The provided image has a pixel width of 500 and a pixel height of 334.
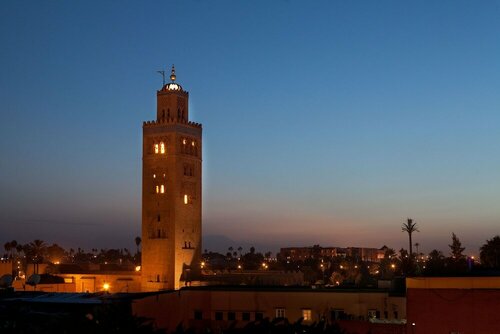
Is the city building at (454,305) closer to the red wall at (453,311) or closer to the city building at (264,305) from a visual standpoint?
the red wall at (453,311)

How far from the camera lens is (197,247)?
254ft

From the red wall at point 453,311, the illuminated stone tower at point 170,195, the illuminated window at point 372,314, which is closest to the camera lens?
the red wall at point 453,311

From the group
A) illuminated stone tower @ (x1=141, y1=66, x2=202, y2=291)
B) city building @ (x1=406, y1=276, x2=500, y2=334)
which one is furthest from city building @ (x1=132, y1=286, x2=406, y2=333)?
illuminated stone tower @ (x1=141, y1=66, x2=202, y2=291)

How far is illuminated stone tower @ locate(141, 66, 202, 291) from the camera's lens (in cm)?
7494

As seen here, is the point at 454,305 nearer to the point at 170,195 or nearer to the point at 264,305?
the point at 264,305

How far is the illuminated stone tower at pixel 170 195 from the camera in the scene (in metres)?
74.9

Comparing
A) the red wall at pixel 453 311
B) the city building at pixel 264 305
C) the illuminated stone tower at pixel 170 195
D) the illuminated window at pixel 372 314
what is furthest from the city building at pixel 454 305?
the illuminated stone tower at pixel 170 195

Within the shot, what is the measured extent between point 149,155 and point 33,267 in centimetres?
3062

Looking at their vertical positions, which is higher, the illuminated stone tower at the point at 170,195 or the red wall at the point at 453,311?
the illuminated stone tower at the point at 170,195

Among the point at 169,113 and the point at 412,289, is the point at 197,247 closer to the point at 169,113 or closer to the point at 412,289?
the point at 169,113

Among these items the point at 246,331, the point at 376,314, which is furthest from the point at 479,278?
the point at 246,331

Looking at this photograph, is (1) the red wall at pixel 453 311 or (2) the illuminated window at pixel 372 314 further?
(2) the illuminated window at pixel 372 314

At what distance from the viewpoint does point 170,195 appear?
75.6 meters

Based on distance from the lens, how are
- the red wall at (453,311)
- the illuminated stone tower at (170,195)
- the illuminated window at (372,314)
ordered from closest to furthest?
the red wall at (453,311) → the illuminated window at (372,314) → the illuminated stone tower at (170,195)
